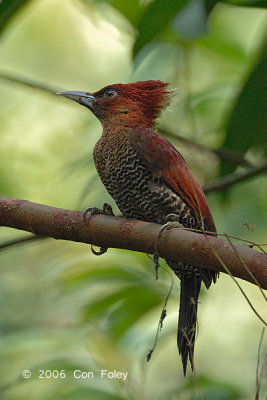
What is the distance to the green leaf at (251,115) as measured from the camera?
73.2 inches

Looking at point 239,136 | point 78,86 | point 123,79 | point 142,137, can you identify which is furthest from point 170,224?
point 78,86

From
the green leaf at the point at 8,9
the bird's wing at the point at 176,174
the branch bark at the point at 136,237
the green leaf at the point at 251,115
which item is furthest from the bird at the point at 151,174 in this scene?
the green leaf at the point at 8,9

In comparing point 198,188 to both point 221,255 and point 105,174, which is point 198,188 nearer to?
point 105,174

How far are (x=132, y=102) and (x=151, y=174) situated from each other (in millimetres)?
621

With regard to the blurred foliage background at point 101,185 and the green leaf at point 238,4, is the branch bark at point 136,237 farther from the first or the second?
the green leaf at point 238,4

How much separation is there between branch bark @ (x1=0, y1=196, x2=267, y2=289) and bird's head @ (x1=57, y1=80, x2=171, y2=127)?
43.6 inches

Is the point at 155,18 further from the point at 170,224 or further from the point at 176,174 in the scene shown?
the point at 176,174

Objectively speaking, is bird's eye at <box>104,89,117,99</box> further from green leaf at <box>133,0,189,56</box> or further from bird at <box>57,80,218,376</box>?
green leaf at <box>133,0,189,56</box>

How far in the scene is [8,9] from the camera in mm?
1797

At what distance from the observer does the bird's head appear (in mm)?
3613

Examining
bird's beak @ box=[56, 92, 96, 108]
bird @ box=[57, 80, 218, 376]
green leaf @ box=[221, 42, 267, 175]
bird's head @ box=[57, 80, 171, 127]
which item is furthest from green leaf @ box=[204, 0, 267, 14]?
bird's beak @ box=[56, 92, 96, 108]

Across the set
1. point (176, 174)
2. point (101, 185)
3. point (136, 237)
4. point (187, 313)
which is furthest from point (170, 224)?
point (101, 185)

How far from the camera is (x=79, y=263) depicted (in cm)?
362

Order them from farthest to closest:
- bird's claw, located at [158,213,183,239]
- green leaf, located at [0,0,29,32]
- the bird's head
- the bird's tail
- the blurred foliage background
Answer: the bird's head
the bird's tail
bird's claw, located at [158,213,183,239]
the blurred foliage background
green leaf, located at [0,0,29,32]
